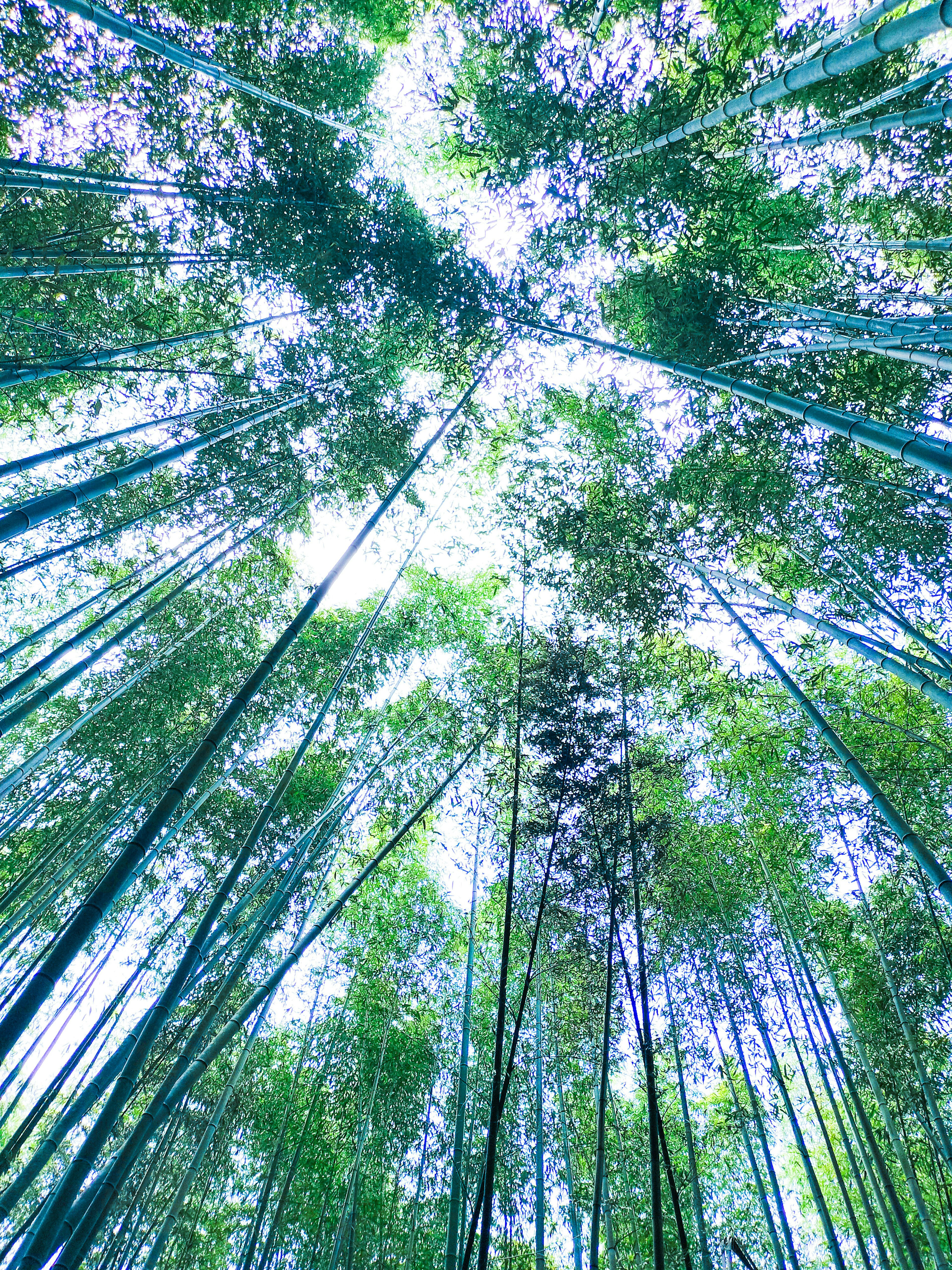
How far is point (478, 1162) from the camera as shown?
521 centimetres

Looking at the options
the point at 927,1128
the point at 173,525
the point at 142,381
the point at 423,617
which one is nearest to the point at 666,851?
the point at 927,1128

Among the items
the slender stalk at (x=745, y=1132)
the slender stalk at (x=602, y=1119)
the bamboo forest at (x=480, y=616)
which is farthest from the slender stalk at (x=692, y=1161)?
the slender stalk at (x=602, y=1119)

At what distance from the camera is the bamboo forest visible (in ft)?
12.6

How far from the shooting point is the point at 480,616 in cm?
671

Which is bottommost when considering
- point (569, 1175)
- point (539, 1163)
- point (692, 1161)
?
point (539, 1163)

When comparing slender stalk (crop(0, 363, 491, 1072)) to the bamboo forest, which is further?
the bamboo forest

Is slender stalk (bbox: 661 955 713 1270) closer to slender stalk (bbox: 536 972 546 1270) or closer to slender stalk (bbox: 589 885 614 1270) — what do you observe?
slender stalk (bbox: 536 972 546 1270)

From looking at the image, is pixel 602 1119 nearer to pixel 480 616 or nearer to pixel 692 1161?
pixel 692 1161

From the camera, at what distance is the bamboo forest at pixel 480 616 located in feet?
12.6

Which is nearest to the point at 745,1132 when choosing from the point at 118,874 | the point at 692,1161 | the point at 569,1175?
the point at 692,1161

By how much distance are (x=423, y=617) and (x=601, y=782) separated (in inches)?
109

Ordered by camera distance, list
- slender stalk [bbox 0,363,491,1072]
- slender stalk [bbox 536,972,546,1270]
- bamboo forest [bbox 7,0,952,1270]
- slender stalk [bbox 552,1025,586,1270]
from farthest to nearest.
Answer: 1. slender stalk [bbox 552,1025,586,1270]
2. slender stalk [bbox 536,972,546,1270]
3. bamboo forest [bbox 7,0,952,1270]
4. slender stalk [bbox 0,363,491,1072]

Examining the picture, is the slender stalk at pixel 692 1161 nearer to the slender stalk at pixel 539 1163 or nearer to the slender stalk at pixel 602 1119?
the slender stalk at pixel 539 1163

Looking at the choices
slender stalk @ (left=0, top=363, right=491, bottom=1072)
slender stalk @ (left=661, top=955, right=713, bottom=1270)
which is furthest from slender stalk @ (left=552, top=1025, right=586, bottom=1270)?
slender stalk @ (left=0, top=363, right=491, bottom=1072)
